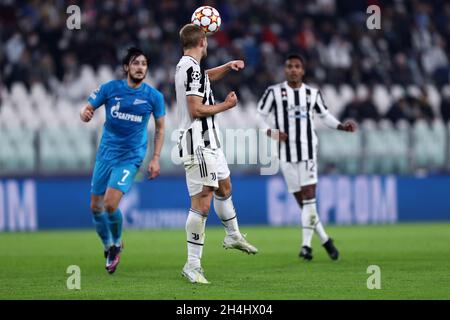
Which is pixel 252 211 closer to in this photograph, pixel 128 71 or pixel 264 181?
pixel 264 181

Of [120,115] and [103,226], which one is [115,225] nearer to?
[103,226]

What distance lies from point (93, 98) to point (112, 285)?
94.6 inches

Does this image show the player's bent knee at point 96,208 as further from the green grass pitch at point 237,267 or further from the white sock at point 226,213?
the white sock at point 226,213

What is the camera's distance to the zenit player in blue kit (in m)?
11.2

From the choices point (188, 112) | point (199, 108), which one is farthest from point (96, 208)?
point (199, 108)

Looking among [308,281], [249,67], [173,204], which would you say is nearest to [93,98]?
[308,281]

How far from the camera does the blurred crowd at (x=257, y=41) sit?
22031 millimetres

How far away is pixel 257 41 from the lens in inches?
948

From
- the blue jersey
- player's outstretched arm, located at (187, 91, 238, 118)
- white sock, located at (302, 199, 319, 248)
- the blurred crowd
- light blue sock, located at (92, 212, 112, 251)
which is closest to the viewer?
player's outstretched arm, located at (187, 91, 238, 118)

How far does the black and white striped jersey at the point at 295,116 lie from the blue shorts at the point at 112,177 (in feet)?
8.19

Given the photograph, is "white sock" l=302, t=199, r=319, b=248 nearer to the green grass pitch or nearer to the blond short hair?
the green grass pitch

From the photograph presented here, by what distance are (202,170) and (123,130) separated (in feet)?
6.15

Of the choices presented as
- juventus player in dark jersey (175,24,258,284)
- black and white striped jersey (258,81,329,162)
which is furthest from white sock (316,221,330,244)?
juventus player in dark jersey (175,24,258,284)

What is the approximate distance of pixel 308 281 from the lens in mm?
9961
